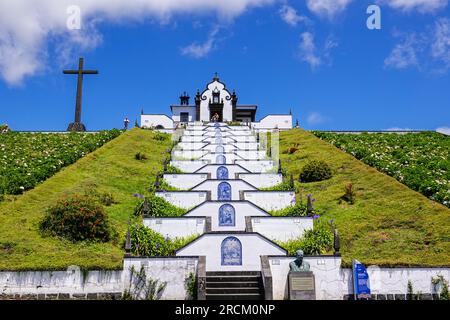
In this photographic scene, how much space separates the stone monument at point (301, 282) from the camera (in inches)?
608

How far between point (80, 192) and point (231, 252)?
30.1 ft

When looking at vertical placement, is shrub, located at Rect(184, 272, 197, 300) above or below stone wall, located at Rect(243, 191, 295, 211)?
below

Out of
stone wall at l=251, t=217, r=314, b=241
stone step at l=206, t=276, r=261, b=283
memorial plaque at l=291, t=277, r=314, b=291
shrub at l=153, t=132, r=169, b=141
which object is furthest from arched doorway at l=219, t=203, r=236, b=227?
shrub at l=153, t=132, r=169, b=141

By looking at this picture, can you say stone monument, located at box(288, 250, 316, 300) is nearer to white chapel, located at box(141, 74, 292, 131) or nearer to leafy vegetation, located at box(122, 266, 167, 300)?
leafy vegetation, located at box(122, 266, 167, 300)

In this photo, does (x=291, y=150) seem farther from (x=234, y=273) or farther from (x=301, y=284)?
(x=301, y=284)

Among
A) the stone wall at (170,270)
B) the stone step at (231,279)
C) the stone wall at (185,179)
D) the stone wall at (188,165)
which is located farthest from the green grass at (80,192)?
the stone step at (231,279)

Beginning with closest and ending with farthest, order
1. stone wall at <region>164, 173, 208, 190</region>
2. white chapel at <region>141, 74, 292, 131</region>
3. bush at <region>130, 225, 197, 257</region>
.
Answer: bush at <region>130, 225, 197, 257</region> < stone wall at <region>164, 173, 208, 190</region> < white chapel at <region>141, 74, 292, 131</region>

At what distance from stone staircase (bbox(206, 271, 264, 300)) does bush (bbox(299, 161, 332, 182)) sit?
12.2m

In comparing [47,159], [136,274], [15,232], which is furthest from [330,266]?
[47,159]

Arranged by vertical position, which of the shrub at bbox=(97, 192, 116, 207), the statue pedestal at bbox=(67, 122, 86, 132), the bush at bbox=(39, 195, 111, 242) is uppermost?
the statue pedestal at bbox=(67, 122, 86, 132)

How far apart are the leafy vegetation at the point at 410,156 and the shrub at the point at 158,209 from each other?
11287mm

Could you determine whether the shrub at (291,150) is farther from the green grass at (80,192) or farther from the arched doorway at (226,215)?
the arched doorway at (226,215)

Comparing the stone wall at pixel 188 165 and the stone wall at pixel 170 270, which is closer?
the stone wall at pixel 170 270

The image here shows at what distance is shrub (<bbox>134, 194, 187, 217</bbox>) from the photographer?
72.9ft
